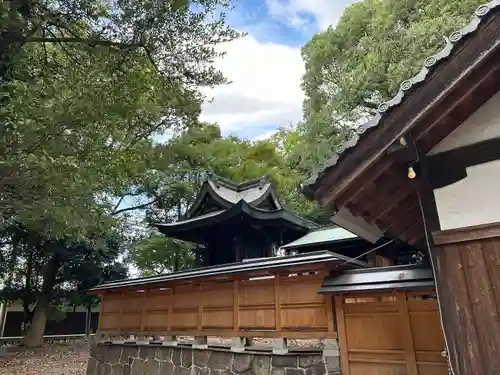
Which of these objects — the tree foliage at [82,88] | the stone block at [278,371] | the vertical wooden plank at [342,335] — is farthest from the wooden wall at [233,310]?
the tree foliage at [82,88]

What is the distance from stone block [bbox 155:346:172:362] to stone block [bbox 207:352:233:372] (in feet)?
4.63

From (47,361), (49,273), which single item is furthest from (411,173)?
(49,273)

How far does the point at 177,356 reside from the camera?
26.4 feet

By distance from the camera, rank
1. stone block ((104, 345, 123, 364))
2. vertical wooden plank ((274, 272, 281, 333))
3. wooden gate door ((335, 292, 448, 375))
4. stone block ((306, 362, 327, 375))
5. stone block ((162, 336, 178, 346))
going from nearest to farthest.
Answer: wooden gate door ((335, 292, 448, 375)) < stone block ((306, 362, 327, 375)) < vertical wooden plank ((274, 272, 281, 333)) < stone block ((162, 336, 178, 346)) < stone block ((104, 345, 123, 364))

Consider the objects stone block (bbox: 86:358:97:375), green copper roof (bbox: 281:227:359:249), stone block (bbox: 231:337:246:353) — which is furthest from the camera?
green copper roof (bbox: 281:227:359:249)

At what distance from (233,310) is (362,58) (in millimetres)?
14407

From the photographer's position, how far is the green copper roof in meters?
11.8

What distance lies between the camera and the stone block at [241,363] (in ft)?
21.8

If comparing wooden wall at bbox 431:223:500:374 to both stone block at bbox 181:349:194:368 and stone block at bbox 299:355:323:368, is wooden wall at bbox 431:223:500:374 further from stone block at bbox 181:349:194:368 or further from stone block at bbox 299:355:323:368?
stone block at bbox 181:349:194:368

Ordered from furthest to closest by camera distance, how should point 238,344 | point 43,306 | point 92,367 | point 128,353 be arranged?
point 43,306 → point 92,367 → point 128,353 → point 238,344

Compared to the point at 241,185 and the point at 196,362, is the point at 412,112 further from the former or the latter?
the point at 241,185

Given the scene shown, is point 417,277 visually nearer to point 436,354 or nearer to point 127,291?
point 436,354

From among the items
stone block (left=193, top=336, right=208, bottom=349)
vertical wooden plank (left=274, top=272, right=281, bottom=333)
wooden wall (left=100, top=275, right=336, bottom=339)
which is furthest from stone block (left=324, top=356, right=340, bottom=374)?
stone block (left=193, top=336, right=208, bottom=349)

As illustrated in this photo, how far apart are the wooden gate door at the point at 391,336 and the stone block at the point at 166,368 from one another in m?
4.41
